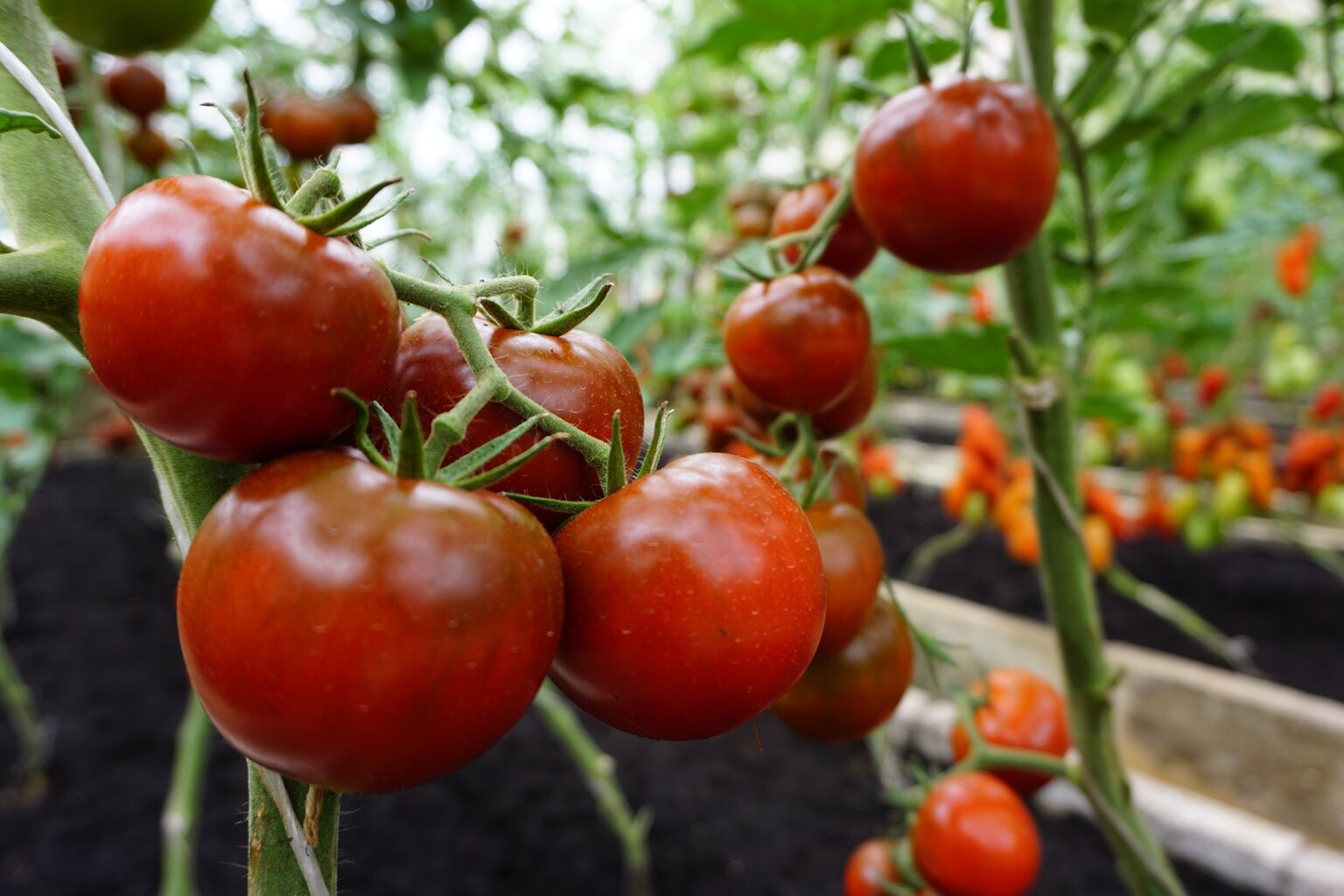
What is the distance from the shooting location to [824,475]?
452mm

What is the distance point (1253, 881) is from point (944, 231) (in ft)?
4.10

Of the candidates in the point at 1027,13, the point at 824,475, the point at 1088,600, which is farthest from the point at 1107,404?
the point at 824,475

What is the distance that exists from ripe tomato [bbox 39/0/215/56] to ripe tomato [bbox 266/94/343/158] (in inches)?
29.7

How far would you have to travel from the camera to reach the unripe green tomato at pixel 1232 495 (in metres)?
1.95

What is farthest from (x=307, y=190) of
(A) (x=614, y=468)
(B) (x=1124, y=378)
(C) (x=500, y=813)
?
(B) (x=1124, y=378)

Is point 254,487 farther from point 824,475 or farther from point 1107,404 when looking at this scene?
point 1107,404

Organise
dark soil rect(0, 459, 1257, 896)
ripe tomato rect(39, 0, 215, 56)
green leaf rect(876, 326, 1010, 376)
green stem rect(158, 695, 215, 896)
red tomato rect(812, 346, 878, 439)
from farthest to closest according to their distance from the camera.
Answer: dark soil rect(0, 459, 1257, 896), green stem rect(158, 695, 215, 896), green leaf rect(876, 326, 1010, 376), red tomato rect(812, 346, 878, 439), ripe tomato rect(39, 0, 215, 56)

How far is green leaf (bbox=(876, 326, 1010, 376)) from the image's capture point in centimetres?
63

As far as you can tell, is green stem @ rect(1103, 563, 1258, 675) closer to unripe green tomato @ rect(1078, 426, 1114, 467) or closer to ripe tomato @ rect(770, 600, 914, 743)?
unripe green tomato @ rect(1078, 426, 1114, 467)

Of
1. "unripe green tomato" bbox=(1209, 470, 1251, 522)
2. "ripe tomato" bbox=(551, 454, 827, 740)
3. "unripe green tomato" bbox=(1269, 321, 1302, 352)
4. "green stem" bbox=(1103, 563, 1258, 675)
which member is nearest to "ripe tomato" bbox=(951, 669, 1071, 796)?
"ripe tomato" bbox=(551, 454, 827, 740)

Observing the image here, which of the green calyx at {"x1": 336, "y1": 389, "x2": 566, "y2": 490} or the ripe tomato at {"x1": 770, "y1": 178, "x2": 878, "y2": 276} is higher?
the green calyx at {"x1": 336, "y1": 389, "x2": 566, "y2": 490}

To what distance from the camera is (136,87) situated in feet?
3.74

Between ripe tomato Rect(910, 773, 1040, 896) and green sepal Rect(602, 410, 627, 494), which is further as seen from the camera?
ripe tomato Rect(910, 773, 1040, 896)

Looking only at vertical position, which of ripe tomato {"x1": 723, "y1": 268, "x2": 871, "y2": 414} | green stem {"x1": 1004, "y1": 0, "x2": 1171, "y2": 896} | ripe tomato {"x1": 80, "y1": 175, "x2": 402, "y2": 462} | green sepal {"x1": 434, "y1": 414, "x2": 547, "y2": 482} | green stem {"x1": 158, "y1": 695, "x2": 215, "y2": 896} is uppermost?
ripe tomato {"x1": 80, "y1": 175, "x2": 402, "y2": 462}
